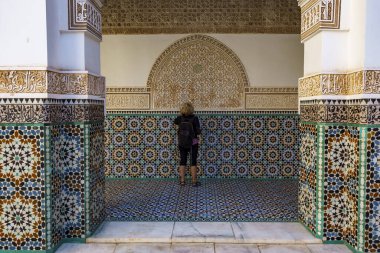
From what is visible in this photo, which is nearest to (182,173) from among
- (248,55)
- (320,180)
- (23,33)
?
(248,55)

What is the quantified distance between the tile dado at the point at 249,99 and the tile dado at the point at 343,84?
1854 mm

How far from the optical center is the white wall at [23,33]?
2381 mm

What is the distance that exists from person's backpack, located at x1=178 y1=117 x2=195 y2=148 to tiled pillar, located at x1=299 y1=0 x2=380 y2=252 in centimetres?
169

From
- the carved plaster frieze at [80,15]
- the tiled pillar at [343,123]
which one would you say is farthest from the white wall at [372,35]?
the carved plaster frieze at [80,15]

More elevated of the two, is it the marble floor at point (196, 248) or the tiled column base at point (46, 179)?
the tiled column base at point (46, 179)

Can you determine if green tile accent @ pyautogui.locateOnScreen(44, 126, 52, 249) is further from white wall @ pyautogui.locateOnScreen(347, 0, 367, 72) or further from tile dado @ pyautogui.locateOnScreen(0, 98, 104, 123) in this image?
white wall @ pyautogui.locateOnScreen(347, 0, 367, 72)

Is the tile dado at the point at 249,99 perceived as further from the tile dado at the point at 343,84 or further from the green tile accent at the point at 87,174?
the green tile accent at the point at 87,174

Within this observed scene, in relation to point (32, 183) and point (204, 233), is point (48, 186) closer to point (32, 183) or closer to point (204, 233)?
point (32, 183)

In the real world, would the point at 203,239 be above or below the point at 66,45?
below

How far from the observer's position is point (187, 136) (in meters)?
4.27

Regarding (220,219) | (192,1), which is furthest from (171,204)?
(192,1)

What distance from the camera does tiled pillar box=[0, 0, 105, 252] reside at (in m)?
2.38

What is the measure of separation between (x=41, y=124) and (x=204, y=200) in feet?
5.98

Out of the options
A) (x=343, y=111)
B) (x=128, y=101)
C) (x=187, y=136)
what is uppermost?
(x=128, y=101)
